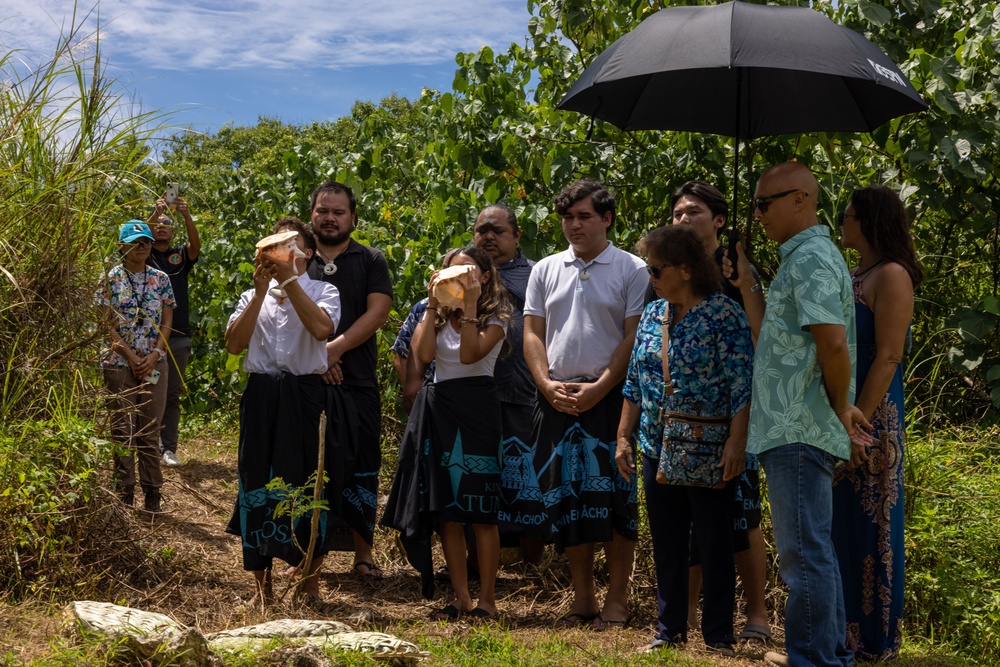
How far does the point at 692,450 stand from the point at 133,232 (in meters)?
3.34

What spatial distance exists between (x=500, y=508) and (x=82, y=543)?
6.20 feet

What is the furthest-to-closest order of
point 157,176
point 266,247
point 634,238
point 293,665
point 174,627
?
point 634,238, point 157,176, point 266,247, point 174,627, point 293,665

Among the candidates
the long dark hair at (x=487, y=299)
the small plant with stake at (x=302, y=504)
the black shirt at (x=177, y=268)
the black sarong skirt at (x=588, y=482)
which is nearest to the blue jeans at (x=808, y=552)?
the black sarong skirt at (x=588, y=482)

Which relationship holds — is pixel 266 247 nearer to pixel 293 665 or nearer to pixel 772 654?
pixel 293 665

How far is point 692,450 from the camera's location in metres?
4.09

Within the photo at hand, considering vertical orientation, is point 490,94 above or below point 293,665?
above

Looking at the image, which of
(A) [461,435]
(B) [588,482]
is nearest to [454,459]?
(A) [461,435]

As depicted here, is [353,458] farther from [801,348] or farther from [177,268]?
[177,268]

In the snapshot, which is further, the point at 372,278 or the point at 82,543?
the point at 372,278

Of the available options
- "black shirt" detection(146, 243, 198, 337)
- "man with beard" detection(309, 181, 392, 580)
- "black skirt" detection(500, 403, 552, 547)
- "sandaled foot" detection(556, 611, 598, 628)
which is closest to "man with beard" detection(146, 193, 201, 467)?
"black shirt" detection(146, 243, 198, 337)

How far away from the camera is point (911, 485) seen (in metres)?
5.21

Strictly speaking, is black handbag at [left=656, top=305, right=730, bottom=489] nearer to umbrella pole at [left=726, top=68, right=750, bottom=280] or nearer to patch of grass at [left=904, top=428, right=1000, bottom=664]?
umbrella pole at [left=726, top=68, right=750, bottom=280]

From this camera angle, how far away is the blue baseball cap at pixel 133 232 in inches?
220

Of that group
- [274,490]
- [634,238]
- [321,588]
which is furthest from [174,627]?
[634,238]
